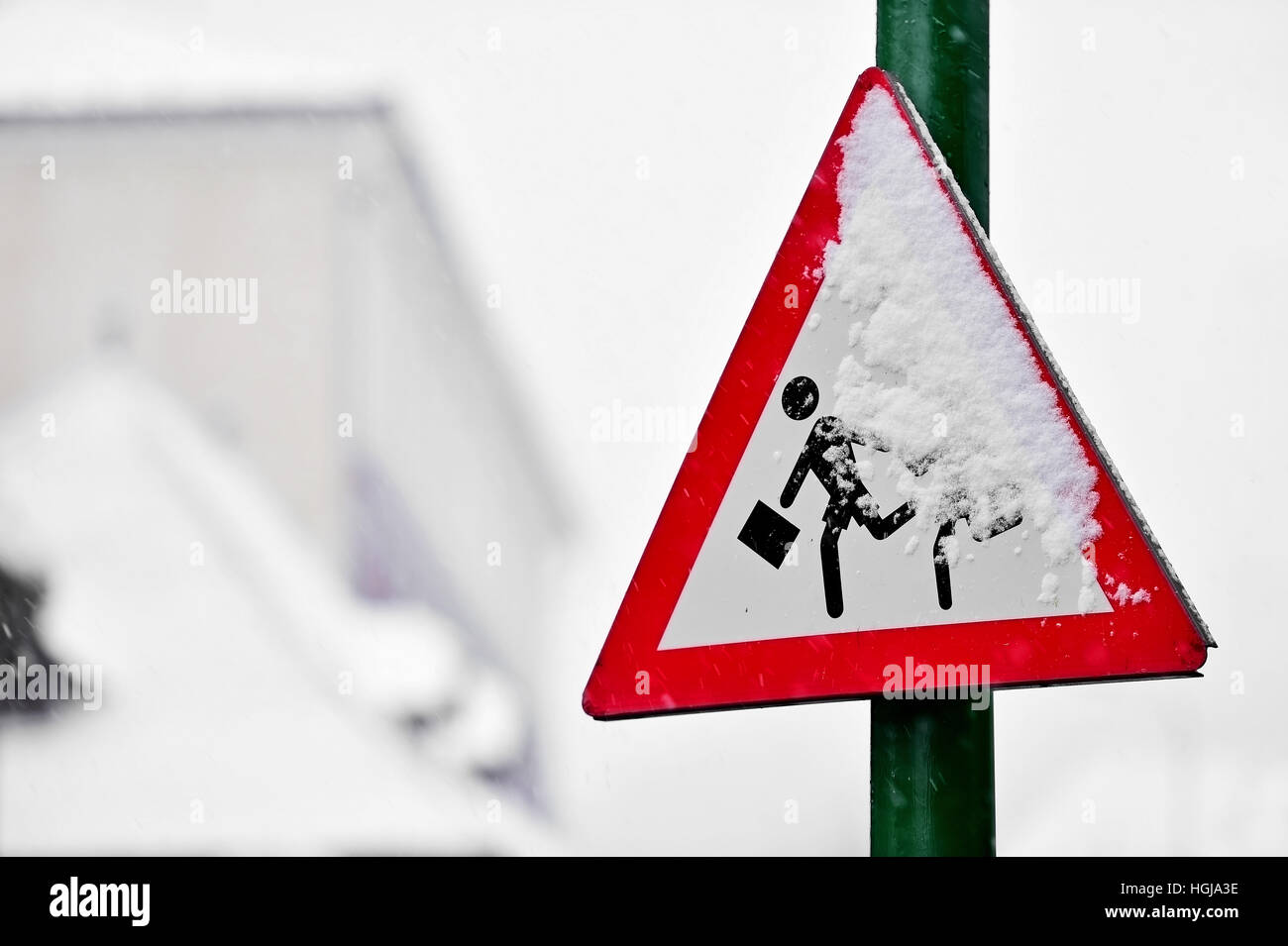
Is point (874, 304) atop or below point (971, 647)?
atop

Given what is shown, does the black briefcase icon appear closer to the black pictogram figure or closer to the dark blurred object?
the black pictogram figure

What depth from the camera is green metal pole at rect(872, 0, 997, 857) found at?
1129mm

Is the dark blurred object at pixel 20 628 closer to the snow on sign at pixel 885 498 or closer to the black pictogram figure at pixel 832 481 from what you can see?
the snow on sign at pixel 885 498

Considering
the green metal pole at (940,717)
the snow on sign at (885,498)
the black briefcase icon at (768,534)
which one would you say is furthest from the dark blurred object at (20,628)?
the green metal pole at (940,717)

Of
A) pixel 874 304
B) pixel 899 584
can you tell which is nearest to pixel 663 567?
pixel 899 584

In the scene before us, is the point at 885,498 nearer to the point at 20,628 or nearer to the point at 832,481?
the point at 832,481

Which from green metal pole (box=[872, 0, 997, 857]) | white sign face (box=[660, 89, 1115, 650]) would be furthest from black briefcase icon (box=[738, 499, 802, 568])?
green metal pole (box=[872, 0, 997, 857])

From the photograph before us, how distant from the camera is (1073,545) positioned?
44.7 inches

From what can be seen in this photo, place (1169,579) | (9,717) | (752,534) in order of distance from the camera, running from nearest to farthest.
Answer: (1169,579) < (752,534) < (9,717)

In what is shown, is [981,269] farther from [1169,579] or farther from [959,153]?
[1169,579]

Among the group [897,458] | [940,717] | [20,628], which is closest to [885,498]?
[897,458]

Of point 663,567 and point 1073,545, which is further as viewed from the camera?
point 663,567

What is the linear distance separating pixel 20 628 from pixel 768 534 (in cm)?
528

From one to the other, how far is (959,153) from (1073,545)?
1.50 ft
